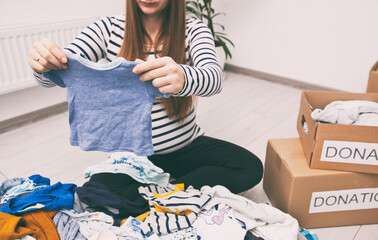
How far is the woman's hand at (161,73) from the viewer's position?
78 centimetres

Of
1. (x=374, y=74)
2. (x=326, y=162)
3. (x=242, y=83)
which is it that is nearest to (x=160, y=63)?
(x=326, y=162)

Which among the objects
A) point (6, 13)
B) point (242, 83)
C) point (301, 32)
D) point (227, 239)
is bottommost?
point (242, 83)

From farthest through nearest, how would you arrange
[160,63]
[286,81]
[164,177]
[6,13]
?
[286,81] → [6,13] → [164,177] → [160,63]

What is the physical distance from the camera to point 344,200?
1140 mm

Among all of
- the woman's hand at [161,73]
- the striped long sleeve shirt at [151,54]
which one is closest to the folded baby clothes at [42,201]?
the striped long sleeve shirt at [151,54]

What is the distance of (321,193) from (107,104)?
2.48 ft

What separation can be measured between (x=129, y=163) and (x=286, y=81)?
5.64ft

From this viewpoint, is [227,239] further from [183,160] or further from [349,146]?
[349,146]

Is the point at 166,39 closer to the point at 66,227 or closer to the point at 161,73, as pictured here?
the point at 161,73

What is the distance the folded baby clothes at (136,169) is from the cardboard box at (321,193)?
16.3 inches

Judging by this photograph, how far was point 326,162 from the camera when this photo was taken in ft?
3.60

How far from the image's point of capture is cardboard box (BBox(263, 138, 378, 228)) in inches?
43.3

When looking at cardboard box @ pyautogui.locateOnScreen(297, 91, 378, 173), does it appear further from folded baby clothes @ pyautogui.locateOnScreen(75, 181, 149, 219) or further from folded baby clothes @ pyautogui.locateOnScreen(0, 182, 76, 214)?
folded baby clothes @ pyautogui.locateOnScreen(0, 182, 76, 214)

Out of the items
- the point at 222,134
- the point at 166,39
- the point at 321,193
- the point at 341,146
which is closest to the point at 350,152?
the point at 341,146
